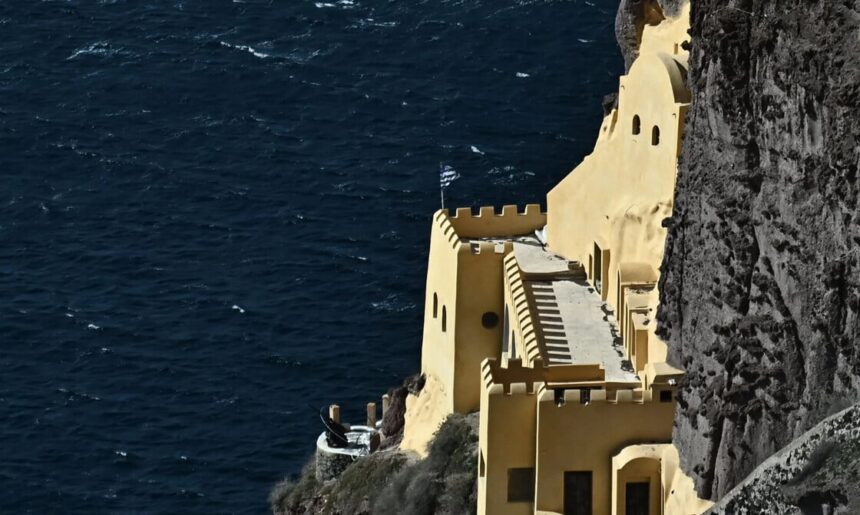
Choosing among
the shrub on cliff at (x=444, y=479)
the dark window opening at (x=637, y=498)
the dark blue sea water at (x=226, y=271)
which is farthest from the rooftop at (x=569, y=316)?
the dark blue sea water at (x=226, y=271)

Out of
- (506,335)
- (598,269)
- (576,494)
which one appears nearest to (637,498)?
(576,494)

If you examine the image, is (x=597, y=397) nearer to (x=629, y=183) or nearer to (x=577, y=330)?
(x=577, y=330)

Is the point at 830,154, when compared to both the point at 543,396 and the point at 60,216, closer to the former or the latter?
the point at 543,396

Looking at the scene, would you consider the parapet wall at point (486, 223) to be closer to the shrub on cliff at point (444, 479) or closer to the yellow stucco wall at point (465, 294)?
the yellow stucco wall at point (465, 294)

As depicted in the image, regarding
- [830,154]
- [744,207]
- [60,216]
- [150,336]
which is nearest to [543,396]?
[744,207]

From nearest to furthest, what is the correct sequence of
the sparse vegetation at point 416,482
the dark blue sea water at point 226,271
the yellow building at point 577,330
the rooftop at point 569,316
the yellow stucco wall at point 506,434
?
the yellow building at point 577,330, the yellow stucco wall at point 506,434, the rooftop at point 569,316, the sparse vegetation at point 416,482, the dark blue sea water at point 226,271
